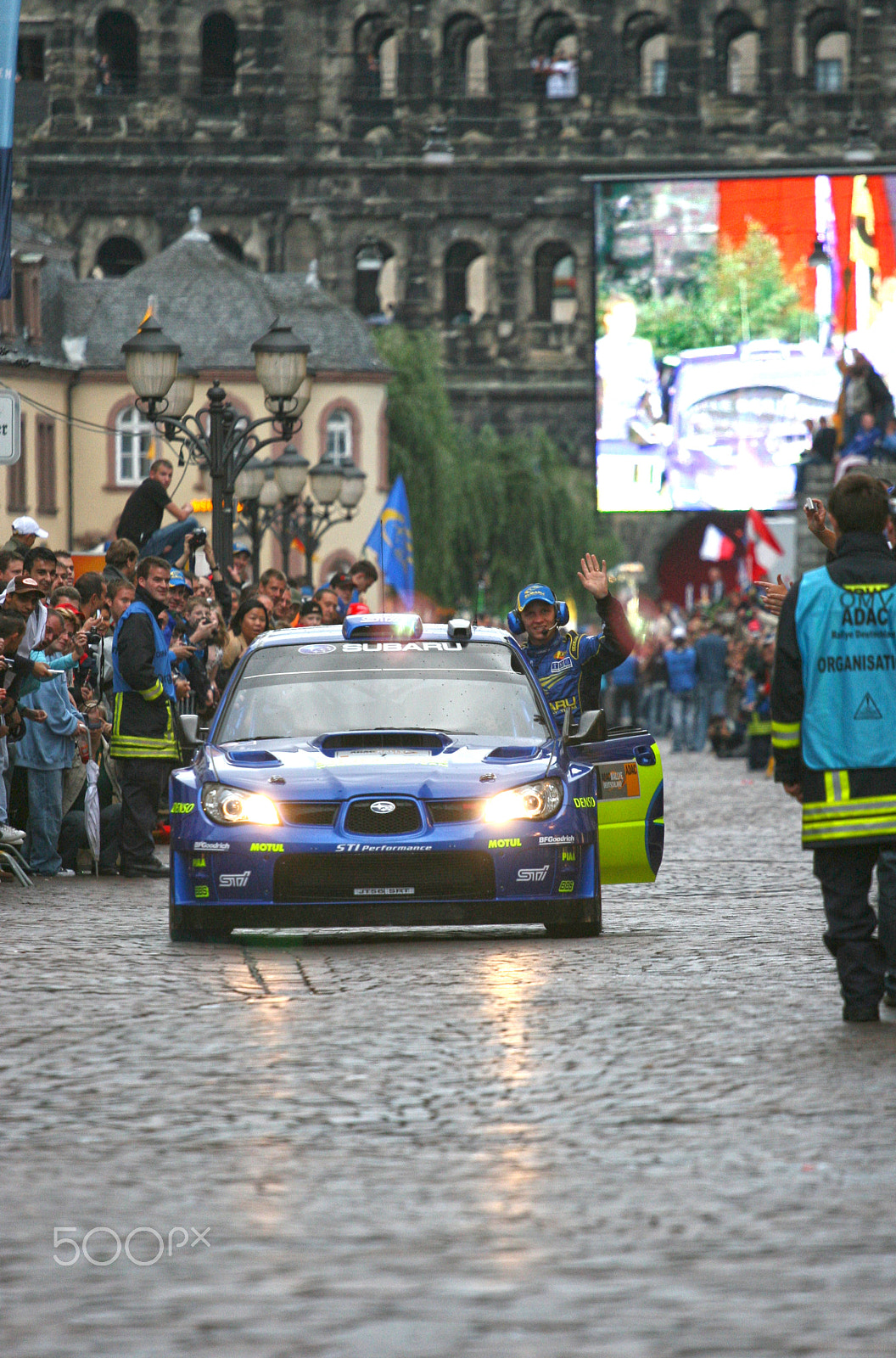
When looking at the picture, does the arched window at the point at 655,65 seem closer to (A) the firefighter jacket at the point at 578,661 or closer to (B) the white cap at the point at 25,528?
(B) the white cap at the point at 25,528

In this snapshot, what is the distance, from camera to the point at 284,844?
11031 mm

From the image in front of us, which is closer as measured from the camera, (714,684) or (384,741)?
(384,741)

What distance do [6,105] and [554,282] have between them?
59.0 m

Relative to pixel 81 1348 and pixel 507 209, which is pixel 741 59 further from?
pixel 81 1348

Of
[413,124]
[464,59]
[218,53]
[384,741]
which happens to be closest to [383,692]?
[384,741]

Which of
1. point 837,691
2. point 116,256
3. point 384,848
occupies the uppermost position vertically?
point 116,256

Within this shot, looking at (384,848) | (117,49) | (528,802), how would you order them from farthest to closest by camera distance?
(117,49), (528,802), (384,848)

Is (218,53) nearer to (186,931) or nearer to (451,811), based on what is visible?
(186,931)

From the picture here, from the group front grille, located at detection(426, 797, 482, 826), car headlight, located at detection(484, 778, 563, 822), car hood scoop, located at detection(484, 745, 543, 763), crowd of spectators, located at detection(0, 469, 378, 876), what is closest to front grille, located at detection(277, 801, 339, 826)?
front grille, located at detection(426, 797, 482, 826)

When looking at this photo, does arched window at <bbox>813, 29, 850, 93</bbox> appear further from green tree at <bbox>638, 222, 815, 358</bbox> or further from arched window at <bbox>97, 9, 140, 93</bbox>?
green tree at <bbox>638, 222, 815, 358</bbox>

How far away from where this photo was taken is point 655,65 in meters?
73.6

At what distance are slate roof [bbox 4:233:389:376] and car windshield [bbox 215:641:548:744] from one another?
2019 inches

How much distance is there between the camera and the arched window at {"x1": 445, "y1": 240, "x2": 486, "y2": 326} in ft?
241

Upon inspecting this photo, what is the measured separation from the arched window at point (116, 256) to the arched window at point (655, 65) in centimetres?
1440
